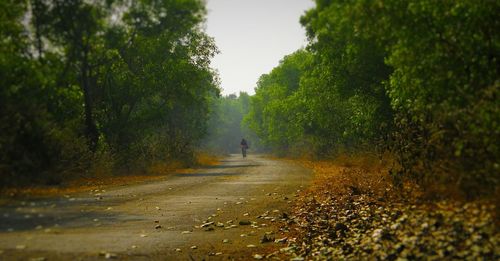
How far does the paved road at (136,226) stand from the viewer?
745 cm

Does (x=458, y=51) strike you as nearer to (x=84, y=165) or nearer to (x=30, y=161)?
(x=30, y=161)

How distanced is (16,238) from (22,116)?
8.95ft

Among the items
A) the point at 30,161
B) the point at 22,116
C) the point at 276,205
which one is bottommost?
the point at 276,205

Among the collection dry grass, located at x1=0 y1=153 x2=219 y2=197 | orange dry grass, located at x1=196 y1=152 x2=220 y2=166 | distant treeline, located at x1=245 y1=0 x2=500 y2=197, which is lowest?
orange dry grass, located at x1=196 y1=152 x2=220 y2=166

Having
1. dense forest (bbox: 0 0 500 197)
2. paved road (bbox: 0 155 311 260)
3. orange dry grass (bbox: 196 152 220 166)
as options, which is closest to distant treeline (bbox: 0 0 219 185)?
dense forest (bbox: 0 0 500 197)

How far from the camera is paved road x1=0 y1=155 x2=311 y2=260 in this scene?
7451 mm

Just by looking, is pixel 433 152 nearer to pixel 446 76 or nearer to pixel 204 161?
pixel 446 76

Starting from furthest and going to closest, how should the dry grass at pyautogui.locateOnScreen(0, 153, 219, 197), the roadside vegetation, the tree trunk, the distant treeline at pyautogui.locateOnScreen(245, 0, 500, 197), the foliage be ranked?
1. the foliage
2. the tree trunk
3. the dry grass at pyautogui.locateOnScreen(0, 153, 219, 197)
4. the distant treeline at pyautogui.locateOnScreen(245, 0, 500, 197)
5. the roadside vegetation

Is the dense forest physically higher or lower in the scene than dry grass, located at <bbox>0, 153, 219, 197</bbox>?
higher

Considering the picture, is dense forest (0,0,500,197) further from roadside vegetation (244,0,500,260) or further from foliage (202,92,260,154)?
foliage (202,92,260,154)

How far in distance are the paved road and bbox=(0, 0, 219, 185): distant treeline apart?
1.15 meters

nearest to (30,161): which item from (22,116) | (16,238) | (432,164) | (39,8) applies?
(22,116)

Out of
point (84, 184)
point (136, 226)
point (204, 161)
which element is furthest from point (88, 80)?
point (204, 161)

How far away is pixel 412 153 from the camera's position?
1027 centimetres
